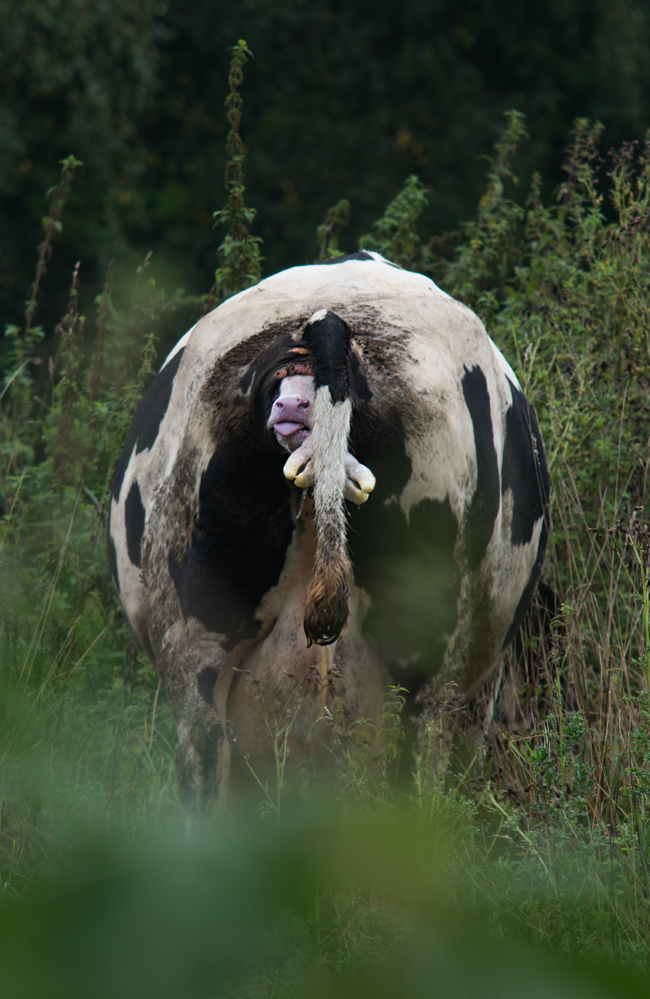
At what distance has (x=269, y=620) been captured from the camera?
2316mm

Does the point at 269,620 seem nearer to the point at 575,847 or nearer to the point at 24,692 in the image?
the point at 575,847

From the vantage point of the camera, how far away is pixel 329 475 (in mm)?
1937

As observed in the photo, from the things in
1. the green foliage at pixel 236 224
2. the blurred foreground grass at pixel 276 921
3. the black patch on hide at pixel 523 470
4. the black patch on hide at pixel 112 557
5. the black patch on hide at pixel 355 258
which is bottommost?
the blurred foreground grass at pixel 276 921

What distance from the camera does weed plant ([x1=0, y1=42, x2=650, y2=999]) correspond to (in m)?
0.41

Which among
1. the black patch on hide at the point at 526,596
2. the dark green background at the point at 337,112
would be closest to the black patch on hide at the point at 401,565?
the black patch on hide at the point at 526,596

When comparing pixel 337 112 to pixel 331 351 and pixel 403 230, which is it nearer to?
pixel 403 230

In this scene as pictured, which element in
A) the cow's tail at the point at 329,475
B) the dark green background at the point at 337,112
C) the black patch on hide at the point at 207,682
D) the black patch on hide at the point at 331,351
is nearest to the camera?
the cow's tail at the point at 329,475

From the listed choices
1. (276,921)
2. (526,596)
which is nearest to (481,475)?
(526,596)

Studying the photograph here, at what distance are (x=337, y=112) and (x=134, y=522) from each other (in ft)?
36.4

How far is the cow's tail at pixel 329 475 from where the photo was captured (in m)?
1.87

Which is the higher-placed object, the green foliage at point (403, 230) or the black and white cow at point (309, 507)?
the green foliage at point (403, 230)

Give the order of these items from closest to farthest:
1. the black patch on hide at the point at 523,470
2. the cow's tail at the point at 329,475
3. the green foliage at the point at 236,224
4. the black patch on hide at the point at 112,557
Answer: the cow's tail at the point at 329,475, the black patch on hide at the point at 523,470, the black patch on hide at the point at 112,557, the green foliage at the point at 236,224

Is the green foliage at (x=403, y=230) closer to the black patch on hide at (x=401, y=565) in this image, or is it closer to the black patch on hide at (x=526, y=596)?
the black patch on hide at (x=526, y=596)

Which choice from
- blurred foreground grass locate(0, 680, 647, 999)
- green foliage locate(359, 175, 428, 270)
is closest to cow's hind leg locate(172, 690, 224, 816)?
blurred foreground grass locate(0, 680, 647, 999)
